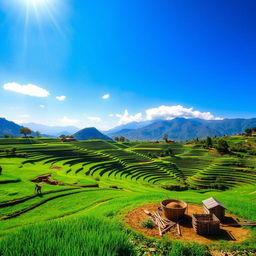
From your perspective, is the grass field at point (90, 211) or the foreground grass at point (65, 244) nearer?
the foreground grass at point (65, 244)

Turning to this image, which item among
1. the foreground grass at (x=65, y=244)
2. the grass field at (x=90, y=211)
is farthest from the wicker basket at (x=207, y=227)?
the foreground grass at (x=65, y=244)

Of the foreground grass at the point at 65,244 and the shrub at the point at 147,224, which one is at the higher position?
the foreground grass at the point at 65,244

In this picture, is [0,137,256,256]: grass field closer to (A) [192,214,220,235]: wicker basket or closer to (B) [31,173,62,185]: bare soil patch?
(B) [31,173,62,185]: bare soil patch

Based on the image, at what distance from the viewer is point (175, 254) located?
6129mm

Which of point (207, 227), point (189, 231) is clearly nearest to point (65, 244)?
point (189, 231)

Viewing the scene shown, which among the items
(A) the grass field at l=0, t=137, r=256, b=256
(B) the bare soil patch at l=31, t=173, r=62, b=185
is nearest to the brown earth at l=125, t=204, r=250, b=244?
(A) the grass field at l=0, t=137, r=256, b=256

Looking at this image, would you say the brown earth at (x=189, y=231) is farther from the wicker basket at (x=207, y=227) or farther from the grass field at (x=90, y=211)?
the grass field at (x=90, y=211)

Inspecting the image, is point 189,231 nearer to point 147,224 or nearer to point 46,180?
point 147,224

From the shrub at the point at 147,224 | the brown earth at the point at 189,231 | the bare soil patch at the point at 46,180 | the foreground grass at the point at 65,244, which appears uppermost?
the foreground grass at the point at 65,244

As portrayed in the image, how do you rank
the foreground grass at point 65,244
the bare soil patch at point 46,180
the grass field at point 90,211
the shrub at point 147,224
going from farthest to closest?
the bare soil patch at point 46,180 → the shrub at point 147,224 → the grass field at point 90,211 → the foreground grass at point 65,244

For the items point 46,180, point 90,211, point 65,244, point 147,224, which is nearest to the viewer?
point 65,244

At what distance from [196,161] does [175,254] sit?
2612 inches

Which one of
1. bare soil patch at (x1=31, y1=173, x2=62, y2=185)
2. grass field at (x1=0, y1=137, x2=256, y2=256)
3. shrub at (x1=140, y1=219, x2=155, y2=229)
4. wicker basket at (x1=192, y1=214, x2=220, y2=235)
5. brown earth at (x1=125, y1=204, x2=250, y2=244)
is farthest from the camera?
bare soil patch at (x1=31, y1=173, x2=62, y2=185)

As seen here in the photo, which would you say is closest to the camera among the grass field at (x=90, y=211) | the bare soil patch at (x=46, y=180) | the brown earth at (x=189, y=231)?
the grass field at (x=90, y=211)
